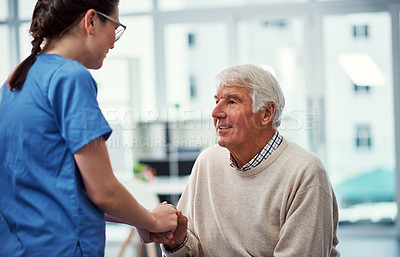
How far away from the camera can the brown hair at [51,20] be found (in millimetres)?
1059

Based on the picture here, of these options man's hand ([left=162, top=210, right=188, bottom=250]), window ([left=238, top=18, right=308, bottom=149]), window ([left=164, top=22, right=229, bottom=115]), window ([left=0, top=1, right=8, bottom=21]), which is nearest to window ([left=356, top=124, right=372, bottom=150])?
window ([left=238, top=18, right=308, bottom=149])

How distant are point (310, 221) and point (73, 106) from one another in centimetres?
87

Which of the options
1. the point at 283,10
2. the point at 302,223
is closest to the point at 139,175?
the point at 283,10

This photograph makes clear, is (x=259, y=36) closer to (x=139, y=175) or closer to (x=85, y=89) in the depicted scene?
(x=139, y=175)

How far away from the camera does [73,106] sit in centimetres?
100

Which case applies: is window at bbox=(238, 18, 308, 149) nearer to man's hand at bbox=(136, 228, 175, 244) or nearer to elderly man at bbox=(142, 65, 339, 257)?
elderly man at bbox=(142, 65, 339, 257)

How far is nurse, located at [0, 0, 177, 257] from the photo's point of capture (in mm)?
1006

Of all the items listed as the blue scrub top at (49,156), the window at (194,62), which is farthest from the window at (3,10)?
the blue scrub top at (49,156)

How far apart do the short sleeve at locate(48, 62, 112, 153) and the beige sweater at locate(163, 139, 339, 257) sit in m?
0.76

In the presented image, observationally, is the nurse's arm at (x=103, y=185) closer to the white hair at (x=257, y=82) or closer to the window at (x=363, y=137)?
the white hair at (x=257, y=82)

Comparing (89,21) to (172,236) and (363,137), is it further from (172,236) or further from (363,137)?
(363,137)

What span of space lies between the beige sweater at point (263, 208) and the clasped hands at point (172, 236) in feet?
0.13

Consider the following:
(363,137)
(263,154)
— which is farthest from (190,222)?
(363,137)

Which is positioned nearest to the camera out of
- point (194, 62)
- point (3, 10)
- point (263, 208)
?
point (263, 208)
